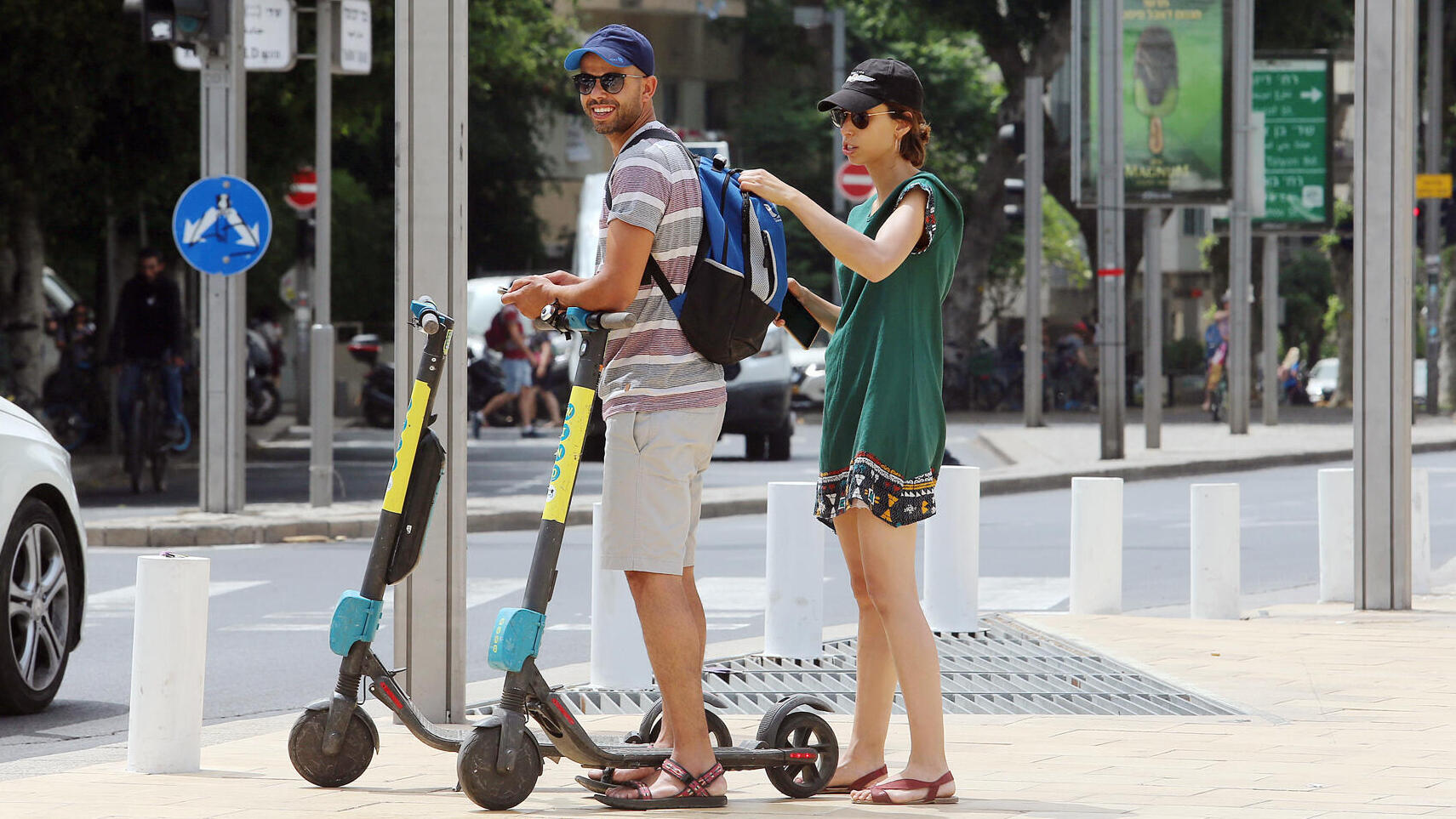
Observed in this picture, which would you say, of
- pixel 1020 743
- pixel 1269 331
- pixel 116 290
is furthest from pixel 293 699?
pixel 1269 331

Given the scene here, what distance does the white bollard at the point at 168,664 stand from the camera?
19.4ft

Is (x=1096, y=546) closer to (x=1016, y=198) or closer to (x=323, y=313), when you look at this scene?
(x=323, y=313)

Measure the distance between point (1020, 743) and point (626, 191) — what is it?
2347 millimetres

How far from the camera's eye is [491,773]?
523 cm

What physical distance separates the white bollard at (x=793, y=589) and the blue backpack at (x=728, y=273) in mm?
3024

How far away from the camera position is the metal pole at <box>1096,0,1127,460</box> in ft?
74.3

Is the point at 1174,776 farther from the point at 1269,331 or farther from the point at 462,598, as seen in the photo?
the point at 1269,331

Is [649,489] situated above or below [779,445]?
above

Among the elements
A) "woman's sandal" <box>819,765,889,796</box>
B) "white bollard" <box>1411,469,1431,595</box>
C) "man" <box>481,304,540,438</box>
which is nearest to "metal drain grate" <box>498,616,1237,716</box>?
"woman's sandal" <box>819,765,889,796</box>

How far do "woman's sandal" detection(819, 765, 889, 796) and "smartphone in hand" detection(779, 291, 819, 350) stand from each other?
43.5 inches

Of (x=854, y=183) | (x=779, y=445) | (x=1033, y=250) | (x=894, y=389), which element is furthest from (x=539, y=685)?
(x=1033, y=250)

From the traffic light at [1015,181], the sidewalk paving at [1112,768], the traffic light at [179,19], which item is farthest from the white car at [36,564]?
the traffic light at [1015,181]

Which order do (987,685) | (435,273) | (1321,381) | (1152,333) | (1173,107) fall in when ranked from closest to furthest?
1. (435,273)
2. (987,685)
3. (1173,107)
4. (1152,333)
5. (1321,381)

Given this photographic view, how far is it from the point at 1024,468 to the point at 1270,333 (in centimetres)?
1148
